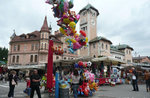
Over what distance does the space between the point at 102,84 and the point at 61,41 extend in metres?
25.7

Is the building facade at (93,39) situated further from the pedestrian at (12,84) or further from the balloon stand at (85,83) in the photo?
the pedestrian at (12,84)

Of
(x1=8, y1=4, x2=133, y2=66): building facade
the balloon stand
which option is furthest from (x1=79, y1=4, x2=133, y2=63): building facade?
the balloon stand

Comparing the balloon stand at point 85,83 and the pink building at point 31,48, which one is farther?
the pink building at point 31,48

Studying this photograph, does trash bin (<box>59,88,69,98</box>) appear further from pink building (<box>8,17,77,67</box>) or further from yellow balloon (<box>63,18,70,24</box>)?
pink building (<box>8,17,77,67</box>)

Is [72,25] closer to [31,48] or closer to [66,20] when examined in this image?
[66,20]

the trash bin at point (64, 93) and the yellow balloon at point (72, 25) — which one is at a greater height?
the yellow balloon at point (72, 25)

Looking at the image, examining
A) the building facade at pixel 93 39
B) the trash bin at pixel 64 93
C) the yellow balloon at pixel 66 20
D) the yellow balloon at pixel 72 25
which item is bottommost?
the trash bin at pixel 64 93

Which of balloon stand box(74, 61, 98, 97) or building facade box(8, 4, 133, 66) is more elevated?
building facade box(8, 4, 133, 66)

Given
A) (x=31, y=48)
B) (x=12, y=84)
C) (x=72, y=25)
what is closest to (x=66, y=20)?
(x=72, y=25)

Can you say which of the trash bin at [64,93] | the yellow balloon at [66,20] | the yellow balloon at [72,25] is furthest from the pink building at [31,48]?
the trash bin at [64,93]

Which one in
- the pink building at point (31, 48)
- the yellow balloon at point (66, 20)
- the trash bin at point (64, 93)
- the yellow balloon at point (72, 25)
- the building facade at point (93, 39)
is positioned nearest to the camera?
the trash bin at point (64, 93)

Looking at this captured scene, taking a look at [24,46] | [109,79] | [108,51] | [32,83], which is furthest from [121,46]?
[32,83]

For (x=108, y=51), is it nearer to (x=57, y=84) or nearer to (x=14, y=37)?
(x=14, y=37)

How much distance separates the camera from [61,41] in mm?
38875
